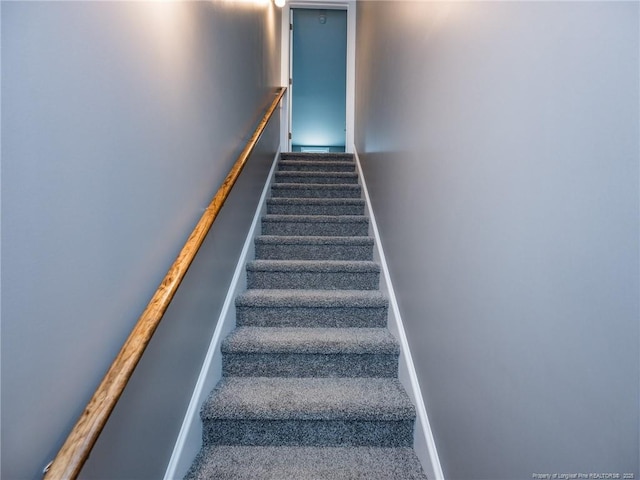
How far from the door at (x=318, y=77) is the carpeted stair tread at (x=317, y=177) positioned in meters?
2.60

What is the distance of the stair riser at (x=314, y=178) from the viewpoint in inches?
126

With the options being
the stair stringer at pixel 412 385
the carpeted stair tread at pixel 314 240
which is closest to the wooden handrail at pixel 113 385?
the stair stringer at pixel 412 385

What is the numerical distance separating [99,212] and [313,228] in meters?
1.79

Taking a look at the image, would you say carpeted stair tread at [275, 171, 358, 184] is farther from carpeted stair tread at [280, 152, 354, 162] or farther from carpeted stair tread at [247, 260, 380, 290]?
carpeted stair tread at [247, 260, 380, 290]

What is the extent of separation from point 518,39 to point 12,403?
1.20 meters

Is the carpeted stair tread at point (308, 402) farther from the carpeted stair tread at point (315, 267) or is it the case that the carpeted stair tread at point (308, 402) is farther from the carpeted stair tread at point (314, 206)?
the carpeted stair tread at point (314, 206)

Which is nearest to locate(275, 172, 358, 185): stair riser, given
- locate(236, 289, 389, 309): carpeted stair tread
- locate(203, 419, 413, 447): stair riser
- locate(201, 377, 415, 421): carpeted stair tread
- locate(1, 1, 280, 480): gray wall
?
locate(236, 289, 389, 309): carpeted stair tread

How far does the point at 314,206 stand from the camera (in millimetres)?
2717

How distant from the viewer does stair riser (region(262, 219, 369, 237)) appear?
2.49m

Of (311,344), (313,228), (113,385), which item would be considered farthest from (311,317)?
(113,385)

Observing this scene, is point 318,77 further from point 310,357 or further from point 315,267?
point 310,357

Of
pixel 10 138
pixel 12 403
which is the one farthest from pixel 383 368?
pixel 10 138

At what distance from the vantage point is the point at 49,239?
616mm

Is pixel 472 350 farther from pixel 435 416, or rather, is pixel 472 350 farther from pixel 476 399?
pixel 435 416
